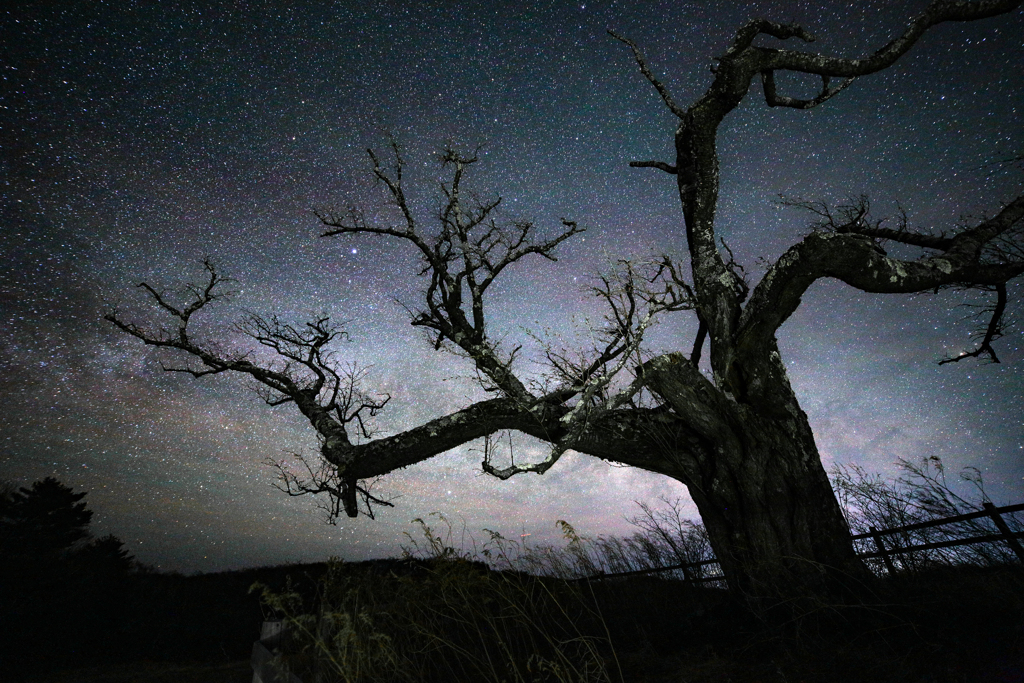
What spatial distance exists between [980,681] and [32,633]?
13910 mm

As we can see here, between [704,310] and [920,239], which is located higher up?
[920,239]

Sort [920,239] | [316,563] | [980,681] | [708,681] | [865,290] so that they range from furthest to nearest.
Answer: [316,563] → [920,239] → [865,290] → [708,681] → [980,681]

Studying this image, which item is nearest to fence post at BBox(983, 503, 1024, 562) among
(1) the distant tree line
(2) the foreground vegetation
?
A: (2) the foreground vegetation

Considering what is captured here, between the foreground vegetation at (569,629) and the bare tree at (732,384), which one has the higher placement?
the bare tree at (732,384)

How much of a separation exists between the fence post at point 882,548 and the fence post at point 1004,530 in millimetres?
1211

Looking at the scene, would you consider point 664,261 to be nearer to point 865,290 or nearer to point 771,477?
point 865,290

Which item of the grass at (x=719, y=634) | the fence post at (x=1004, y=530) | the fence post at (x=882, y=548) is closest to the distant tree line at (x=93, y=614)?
the grass at (x=719, y=634)

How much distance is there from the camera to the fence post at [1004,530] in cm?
526

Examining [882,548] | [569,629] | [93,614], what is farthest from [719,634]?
[93,614]

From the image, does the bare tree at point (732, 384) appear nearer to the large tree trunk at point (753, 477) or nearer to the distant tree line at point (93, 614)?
the large tree trunk at point (753, 477)

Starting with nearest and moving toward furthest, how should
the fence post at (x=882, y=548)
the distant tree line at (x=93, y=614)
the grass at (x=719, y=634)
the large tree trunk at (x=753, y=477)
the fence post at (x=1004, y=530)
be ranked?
the grass at (x=719, y=634), the fence post at (x=1004, y=530), the large tree trunk at (x=753, y=477), the fence post at (x=882, y=548), the distant tree line at (x=93, y=614)

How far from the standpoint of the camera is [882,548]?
6.61 metres

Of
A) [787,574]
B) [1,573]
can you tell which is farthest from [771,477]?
[1,573]

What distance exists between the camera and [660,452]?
6.33 m
